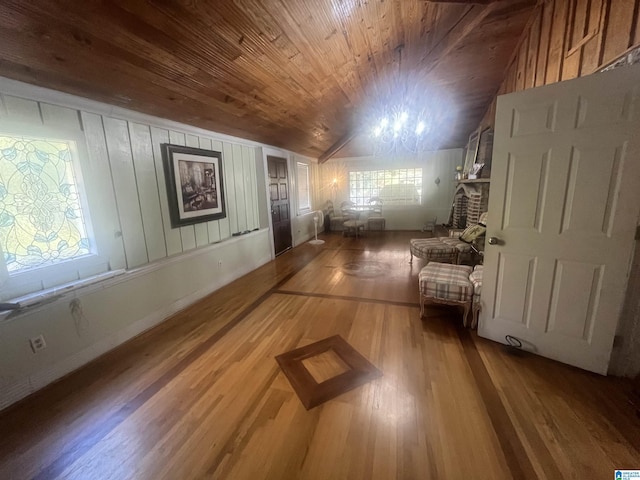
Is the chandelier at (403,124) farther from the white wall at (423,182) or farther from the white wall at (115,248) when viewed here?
the white wall at (423,182)

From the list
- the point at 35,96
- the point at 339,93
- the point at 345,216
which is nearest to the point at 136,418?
the point at 35,96

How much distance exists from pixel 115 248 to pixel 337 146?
17.6 ft

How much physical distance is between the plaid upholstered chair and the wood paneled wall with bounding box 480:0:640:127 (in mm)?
1865

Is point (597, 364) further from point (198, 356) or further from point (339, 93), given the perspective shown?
point (339, 93)

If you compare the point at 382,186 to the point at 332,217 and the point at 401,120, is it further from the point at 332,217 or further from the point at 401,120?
the point at 401,120

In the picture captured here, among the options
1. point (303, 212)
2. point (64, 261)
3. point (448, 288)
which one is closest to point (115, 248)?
point (64, 261)

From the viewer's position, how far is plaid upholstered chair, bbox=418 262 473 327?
2.45 m

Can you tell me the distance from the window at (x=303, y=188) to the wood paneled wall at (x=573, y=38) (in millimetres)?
4502

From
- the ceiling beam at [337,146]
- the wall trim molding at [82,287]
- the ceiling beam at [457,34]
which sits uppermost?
the ceiling beam at [457,34]

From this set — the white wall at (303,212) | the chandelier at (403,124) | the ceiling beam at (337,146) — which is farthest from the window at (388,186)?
the chandelier at (403,124)

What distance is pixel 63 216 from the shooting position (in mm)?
2082

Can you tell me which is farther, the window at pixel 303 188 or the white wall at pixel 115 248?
the window at pixel 303 188

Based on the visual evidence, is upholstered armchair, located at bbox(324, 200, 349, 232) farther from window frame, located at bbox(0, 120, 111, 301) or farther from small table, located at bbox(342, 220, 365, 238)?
Result: window frame, located at bbox(0, 120, 111, 301)

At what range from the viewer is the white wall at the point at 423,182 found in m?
6.98
